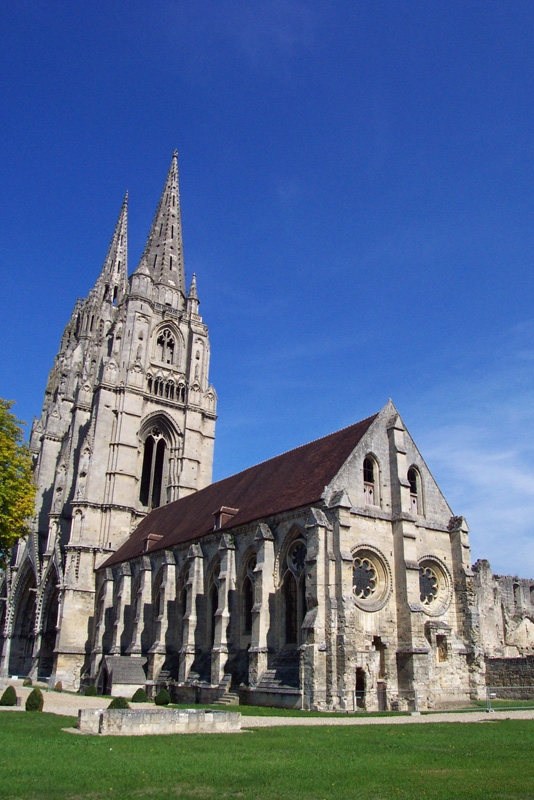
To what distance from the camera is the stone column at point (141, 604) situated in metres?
34.4

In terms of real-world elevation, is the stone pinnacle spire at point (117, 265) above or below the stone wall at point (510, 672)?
above

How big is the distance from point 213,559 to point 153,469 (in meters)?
18.9

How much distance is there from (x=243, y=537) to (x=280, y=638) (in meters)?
5.10

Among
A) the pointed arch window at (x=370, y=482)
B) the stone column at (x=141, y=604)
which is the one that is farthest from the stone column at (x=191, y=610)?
the pointed arch window at (x=370, y=482)

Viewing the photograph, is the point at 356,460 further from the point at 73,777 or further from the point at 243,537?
the point at 73,777

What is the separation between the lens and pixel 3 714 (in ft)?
65.1

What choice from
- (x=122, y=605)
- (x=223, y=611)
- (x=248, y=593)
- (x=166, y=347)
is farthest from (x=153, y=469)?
(x=223, y=611)

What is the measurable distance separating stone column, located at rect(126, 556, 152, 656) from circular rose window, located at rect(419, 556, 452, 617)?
52.1 ft

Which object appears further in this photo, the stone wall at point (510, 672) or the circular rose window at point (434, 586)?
the circular rose window at point (434, 586)

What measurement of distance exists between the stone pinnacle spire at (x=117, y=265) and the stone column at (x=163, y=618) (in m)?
35.0

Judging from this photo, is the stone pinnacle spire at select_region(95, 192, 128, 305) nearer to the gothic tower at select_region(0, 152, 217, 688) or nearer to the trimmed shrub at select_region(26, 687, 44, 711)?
the gothic tower at select_region(0, 152, 217, 688)

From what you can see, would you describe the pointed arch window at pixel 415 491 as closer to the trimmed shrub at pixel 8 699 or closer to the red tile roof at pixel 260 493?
the red tile roof at pixel 260 493

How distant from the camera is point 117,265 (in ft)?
221

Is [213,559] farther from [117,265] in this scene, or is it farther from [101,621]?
[117,265]
